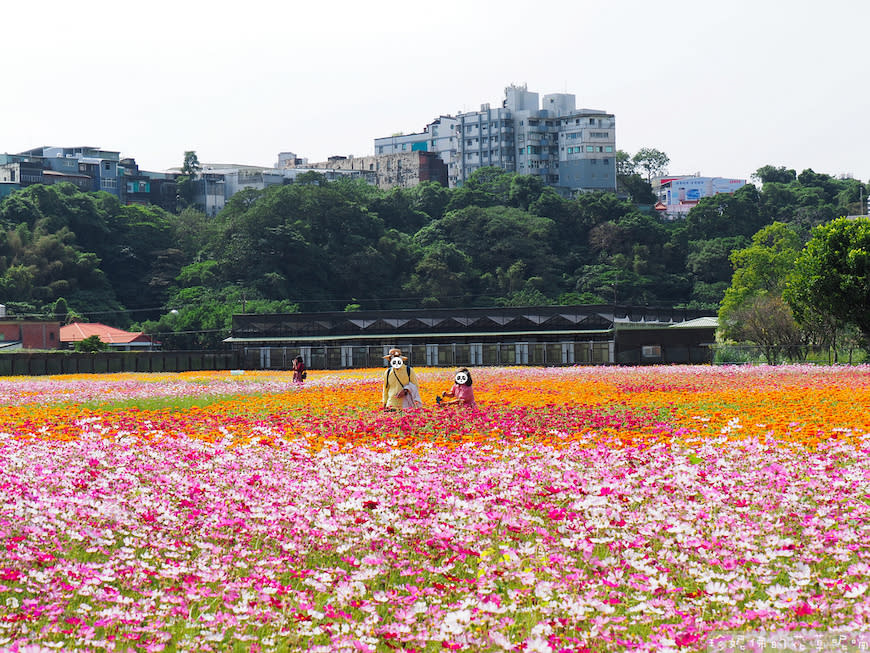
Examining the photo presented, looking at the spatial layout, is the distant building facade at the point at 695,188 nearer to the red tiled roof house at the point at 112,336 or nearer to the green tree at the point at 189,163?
the green tree at the point at 189,163

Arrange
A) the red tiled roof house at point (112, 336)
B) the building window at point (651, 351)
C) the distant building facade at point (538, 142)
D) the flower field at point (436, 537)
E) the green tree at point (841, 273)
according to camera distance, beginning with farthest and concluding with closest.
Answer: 1. the distant building facade at point (538, 142)
2. the red tiled roof house at point (112, 336)
3. the building window at point (651, 351)
4. the green tree at point (841, 273)
5. the flower field at point (436, 537)

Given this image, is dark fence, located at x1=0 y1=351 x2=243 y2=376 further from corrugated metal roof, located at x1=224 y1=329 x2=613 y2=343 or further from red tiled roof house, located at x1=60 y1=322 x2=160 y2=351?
red tiled roof house, located at x1=60 y1=322 x2=160 y2=351

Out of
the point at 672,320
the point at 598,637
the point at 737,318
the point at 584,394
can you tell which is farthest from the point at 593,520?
the point at 672,320

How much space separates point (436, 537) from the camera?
9562 millimetres

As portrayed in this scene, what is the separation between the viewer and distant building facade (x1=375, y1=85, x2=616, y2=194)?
608ft

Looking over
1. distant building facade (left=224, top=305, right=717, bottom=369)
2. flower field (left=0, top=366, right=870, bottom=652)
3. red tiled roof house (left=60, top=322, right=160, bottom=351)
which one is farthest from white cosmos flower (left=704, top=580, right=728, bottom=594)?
red tiled roof house (left=60, top=322, right=160, bottom=351)

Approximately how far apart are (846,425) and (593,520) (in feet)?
23.0

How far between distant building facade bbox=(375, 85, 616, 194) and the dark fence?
415 feet

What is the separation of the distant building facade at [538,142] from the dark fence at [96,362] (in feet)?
415

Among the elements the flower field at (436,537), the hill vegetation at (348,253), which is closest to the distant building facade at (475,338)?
the hill vegetation at (348,253)

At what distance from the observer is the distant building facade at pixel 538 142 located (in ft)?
608

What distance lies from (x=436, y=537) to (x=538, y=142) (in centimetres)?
18434

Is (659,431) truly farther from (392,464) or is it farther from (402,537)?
(402,537)

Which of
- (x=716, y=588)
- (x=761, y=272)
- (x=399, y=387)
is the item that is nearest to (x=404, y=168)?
(x=761, y=272)
